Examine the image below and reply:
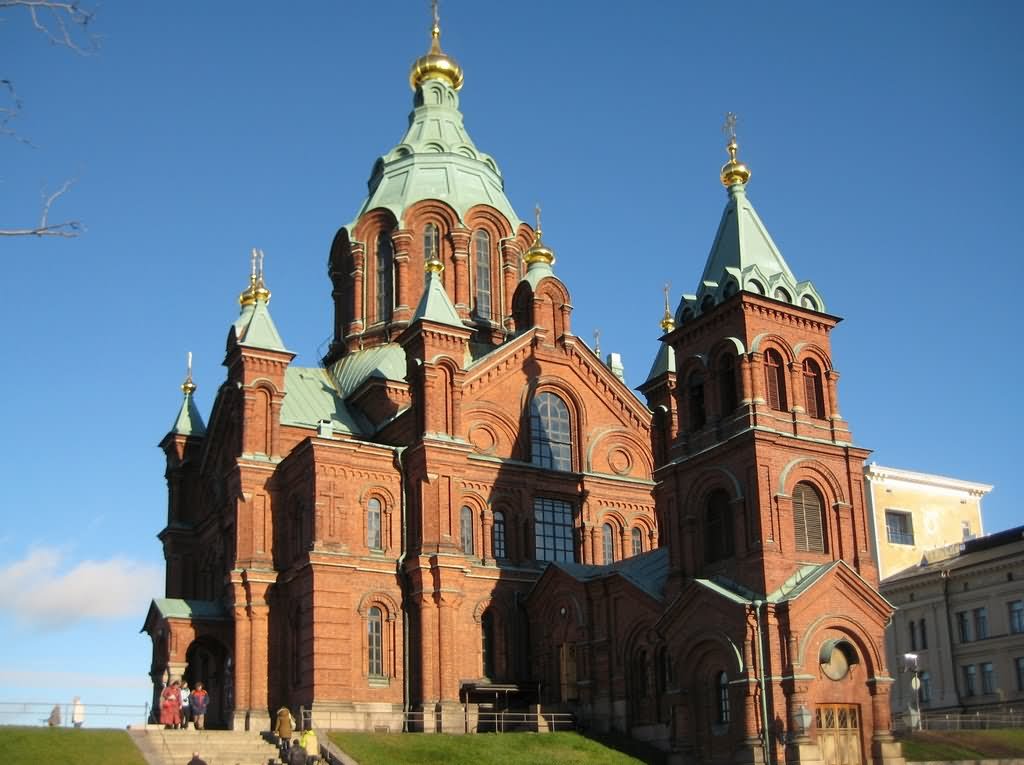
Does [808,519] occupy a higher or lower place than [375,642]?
higher

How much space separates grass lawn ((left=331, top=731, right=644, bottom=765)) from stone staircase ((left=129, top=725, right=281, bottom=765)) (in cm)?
206

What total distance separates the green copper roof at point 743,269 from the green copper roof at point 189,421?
69.8ft

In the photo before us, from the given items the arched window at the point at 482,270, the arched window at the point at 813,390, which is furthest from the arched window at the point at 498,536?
the arched window at the point at 813,390

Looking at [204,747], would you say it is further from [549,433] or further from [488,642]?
[549,433]

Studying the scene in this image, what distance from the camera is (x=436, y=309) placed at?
43.5 m

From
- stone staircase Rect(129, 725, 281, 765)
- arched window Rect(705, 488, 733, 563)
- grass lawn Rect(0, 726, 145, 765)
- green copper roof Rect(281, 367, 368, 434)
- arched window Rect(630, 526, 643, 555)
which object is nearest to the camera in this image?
grass lawn Rect(0, 726, 145, 765)

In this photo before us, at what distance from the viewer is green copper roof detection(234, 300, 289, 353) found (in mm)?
44031

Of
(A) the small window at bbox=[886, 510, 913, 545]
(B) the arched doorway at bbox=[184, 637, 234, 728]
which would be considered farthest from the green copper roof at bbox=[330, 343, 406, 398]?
(A) the small window at bbox=[886, 510, 913, 545]

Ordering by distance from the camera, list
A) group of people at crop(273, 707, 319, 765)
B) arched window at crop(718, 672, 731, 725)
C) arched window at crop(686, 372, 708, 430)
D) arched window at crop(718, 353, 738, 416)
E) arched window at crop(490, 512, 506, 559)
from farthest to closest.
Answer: arched window at crop(490, 512, 506, 559) → arched window at crop(686, 372, 708, 430) → arched window at crop(718, 353, 738, 416) → arched window at crop(718, 672, 731, 725) → group of people at crop(273, 707, 319, 765)

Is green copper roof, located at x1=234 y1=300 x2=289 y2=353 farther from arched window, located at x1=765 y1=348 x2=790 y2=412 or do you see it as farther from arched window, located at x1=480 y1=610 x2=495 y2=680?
arched window, located at x1=765 y1=348 x2=790 y2=412

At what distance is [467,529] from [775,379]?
1204cm

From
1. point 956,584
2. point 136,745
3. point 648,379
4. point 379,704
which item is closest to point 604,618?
point 379,704

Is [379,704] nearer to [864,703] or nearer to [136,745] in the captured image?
[136,745]

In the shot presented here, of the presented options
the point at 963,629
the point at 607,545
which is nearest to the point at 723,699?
the point at 607,545
